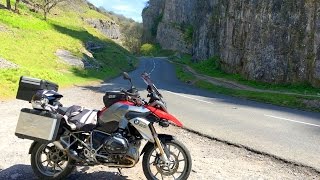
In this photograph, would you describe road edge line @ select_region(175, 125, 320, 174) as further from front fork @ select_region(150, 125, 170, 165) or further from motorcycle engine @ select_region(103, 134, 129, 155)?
motorcycle engine @ select_region(103, 134, 129, 155)

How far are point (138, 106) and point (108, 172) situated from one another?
1677mm

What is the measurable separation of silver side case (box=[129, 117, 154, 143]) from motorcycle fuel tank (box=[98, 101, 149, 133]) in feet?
0.50

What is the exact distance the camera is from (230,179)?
6.88m

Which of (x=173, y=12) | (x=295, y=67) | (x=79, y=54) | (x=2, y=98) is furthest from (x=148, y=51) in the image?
(x=2, y=98)

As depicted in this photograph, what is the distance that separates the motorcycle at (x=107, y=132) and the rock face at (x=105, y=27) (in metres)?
89.6

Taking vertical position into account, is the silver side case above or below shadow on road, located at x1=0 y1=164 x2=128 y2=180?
above

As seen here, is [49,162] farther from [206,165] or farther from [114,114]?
[206,165]

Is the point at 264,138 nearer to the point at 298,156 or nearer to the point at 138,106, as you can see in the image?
the point at 298,156

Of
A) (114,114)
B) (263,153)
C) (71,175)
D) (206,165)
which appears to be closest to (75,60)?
(263,153)

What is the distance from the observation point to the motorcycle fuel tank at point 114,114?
5.88 metres

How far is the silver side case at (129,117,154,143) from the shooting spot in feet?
19.1

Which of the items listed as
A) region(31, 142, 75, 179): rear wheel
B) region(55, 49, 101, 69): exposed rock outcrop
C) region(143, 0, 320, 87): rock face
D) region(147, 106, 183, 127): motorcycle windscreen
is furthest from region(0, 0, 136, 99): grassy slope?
region(143, 0, 320, 87): rock face

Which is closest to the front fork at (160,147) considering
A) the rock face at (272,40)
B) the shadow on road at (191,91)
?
the shadow on road at (191,91)

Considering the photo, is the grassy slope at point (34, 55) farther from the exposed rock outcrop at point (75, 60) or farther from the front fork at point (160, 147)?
the front fork at point (160, 147)
